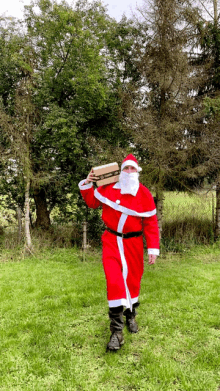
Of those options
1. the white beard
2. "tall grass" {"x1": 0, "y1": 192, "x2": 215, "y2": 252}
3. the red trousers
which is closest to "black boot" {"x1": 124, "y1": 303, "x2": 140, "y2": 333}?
the red trousers

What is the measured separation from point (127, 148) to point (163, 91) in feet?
5.90

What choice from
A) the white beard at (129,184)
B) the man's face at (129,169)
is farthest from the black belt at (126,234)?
the man's face at (129,169)

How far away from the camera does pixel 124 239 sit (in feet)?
10.0

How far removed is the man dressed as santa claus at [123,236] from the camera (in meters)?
2.92

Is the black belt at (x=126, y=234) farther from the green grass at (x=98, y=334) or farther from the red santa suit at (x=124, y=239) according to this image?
the green grass at (x=98, y=334)

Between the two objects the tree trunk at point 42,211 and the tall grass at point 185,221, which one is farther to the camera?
the tree trunk at point 42,211

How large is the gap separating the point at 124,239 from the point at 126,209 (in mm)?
346

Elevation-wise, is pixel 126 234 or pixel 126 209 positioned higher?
pixel 126 209

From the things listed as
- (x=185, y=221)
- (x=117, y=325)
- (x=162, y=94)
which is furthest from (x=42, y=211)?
(x=117, y=325)

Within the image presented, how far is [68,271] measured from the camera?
5.53 metres

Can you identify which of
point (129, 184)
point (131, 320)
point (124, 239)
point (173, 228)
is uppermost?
point (129, 184)

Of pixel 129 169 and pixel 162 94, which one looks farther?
pixel 162 94

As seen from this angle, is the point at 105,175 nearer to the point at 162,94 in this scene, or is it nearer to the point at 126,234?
the point at 126,234

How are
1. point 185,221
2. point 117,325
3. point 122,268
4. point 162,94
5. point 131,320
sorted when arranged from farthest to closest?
point 185,221, point 162,94, point 131,320, point 122,268, point 117,325
